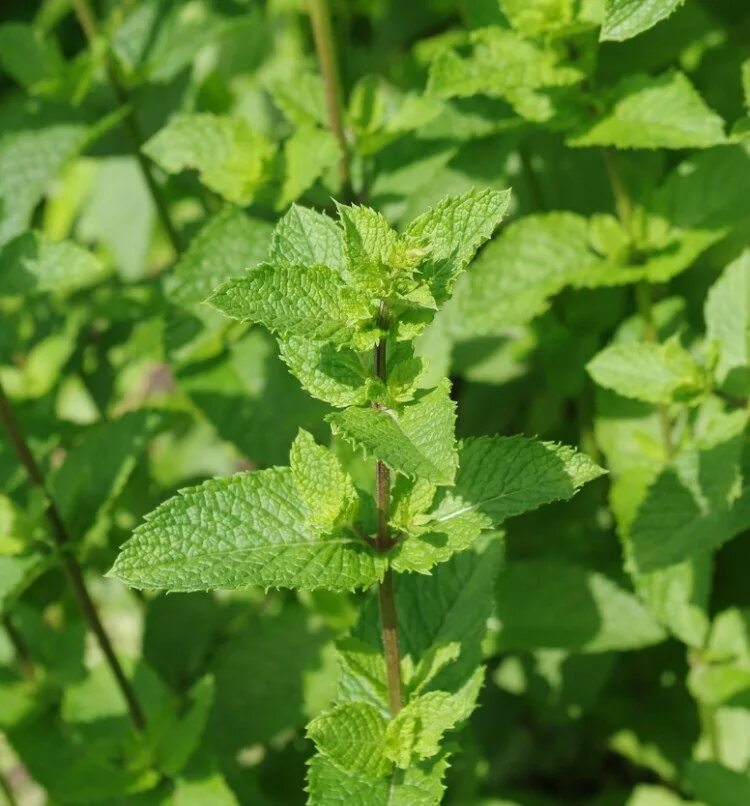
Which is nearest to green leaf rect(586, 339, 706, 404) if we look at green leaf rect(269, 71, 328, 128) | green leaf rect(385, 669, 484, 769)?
green leaf rect(385, 669, 484, 769)

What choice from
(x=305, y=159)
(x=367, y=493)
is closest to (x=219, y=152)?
(x=305, y=159)

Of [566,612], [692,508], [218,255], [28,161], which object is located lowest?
[566,612]

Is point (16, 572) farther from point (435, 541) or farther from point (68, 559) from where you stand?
point (435, 541)

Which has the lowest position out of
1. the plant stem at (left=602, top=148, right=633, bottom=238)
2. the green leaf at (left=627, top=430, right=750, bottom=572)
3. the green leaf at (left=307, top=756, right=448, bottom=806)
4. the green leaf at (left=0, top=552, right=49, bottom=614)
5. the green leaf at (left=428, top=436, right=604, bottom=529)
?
the green leaf at (left=627, top=430, right=750, bottom=572)

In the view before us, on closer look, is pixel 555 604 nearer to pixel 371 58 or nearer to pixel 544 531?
pixel 544 531

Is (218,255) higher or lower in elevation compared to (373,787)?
higher

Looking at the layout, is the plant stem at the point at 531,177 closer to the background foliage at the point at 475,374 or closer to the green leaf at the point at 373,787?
the background foliage at the point at 475,374

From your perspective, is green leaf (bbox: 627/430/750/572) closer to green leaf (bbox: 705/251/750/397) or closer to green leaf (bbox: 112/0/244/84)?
green leaf (bbox: 705/251/750/397)
